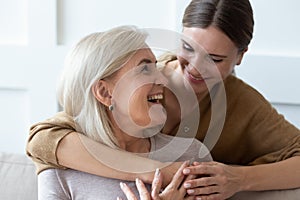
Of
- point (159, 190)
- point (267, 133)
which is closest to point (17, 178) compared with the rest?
point (159, 190)

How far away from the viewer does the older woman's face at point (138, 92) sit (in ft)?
4.50

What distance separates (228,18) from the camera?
1.52m

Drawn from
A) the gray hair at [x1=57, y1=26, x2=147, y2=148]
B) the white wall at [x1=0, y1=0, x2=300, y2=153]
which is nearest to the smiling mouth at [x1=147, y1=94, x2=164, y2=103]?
the gray hair at [x1=57, y1=26, x2=147, y2=148]

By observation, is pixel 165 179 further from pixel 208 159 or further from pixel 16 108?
pixel 16 108

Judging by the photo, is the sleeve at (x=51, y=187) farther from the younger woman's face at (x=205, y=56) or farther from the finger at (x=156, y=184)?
the younger woman's face at (x=205, y=56)

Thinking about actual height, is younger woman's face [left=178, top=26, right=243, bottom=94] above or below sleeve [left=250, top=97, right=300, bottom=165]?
above

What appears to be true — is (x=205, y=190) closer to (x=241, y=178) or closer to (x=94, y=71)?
(x=241, y=178)

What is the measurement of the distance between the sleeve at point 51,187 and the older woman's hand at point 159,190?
0.15 m

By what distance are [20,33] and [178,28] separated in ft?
1.91

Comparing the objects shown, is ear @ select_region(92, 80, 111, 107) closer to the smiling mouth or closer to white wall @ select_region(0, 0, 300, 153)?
the smiling mouth

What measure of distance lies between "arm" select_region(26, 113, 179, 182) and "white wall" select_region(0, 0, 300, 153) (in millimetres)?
748

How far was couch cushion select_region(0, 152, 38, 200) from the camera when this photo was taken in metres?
1.67

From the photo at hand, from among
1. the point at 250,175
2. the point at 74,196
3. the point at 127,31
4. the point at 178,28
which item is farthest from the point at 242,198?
the point at 178,28

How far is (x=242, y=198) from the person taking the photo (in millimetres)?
1610
